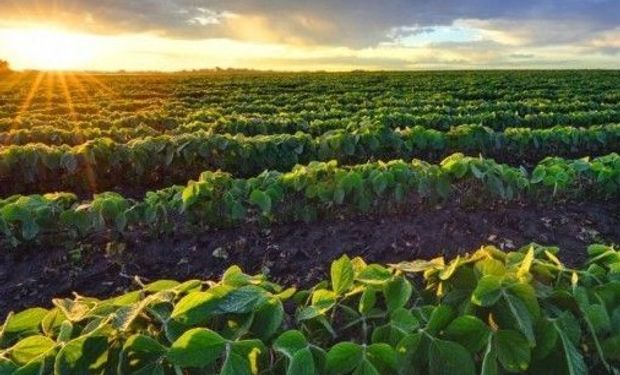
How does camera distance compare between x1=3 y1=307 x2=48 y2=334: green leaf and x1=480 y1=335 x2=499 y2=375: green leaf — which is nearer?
x1=480 y1=335 x2=499 y2=375: green leaf

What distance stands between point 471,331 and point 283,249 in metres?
3.71

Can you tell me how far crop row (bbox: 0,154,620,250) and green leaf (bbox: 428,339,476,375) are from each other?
3.43m

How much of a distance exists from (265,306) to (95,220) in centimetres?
361

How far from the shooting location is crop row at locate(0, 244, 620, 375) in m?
1.65

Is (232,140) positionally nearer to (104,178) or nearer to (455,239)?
(104,178)

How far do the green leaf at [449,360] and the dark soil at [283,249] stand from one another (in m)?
3.26

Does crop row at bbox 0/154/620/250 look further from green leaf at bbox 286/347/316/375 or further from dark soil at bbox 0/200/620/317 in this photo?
green leaf at bbox 286/347/316/375

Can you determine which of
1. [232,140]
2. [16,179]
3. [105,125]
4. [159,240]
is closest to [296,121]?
[105,125]

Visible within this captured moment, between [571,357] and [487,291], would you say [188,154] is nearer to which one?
[487,291]

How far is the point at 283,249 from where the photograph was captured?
5371 mm

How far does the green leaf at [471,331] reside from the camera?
1.71 m

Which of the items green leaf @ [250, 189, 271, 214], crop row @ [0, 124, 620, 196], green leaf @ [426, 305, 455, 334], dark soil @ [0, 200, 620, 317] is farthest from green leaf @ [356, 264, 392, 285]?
crop row @ [0, 124, 620, 196]

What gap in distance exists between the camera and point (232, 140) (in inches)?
332

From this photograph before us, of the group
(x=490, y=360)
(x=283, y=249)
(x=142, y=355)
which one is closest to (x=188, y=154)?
(x=283, y=249)
